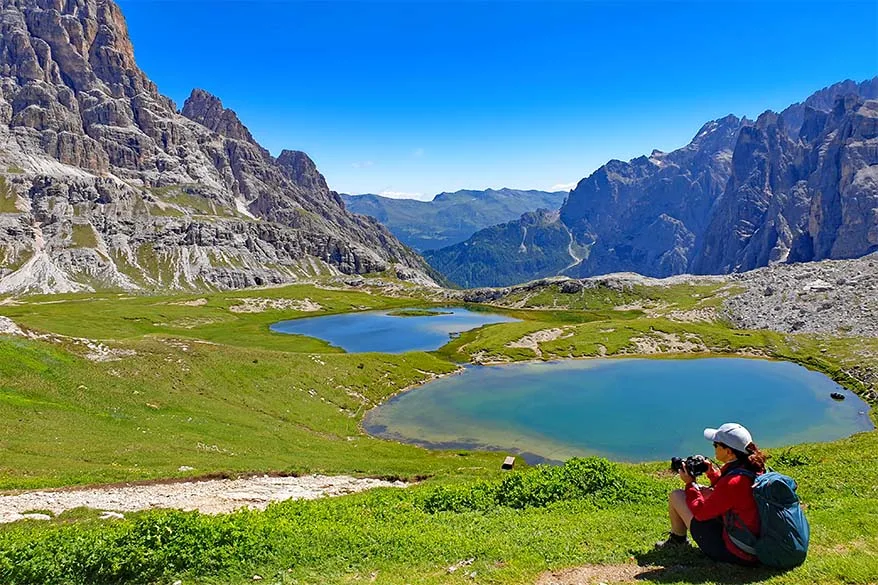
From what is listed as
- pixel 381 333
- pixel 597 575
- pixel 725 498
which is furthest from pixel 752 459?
pixel 381 333

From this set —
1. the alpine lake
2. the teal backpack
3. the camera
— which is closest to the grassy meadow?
the teal backpack

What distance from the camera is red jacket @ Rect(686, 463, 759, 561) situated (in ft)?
38.0

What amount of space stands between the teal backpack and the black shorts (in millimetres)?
550

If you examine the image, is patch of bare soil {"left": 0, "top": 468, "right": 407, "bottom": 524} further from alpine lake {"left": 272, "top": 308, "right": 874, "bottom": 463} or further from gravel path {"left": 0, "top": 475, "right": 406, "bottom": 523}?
alpine lake {"left": 272, "top": 308, "right": 874, "bottom": 463}

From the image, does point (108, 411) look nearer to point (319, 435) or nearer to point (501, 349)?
point (319, 435)

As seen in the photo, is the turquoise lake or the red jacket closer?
the red jacket

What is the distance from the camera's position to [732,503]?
11.7 meters

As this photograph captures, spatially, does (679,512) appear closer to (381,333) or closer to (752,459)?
(752,459)

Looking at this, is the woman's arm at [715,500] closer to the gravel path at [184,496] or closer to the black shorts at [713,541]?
the black shorts at [713,541]

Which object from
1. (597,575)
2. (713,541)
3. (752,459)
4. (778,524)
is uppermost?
(752,459)

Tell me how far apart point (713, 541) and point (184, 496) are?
82.1 ft

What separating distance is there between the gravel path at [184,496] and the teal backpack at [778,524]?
20.1 metres

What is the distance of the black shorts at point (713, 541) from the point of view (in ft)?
39.7

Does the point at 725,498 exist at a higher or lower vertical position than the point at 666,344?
higher
